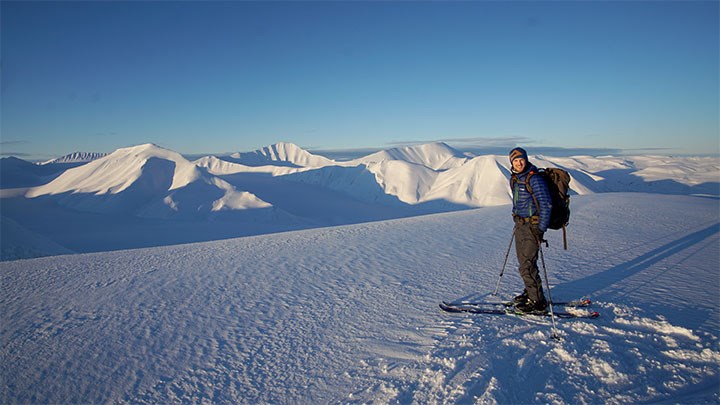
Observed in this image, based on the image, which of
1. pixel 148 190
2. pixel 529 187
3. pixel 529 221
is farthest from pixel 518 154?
pixel 148 190

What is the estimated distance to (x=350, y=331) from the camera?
4.98 metres

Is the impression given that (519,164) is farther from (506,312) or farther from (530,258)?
(506,312)

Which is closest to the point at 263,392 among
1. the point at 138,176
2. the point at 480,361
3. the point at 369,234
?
the point at 480,361

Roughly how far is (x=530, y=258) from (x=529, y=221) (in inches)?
21.5

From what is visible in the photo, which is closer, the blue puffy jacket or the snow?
the snow

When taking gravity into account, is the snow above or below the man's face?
below

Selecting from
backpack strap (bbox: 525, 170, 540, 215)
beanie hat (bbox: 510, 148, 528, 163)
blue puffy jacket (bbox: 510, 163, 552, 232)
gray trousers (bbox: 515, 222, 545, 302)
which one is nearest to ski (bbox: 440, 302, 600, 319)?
gray trousers (bbox: 515, 222, 545, 302)

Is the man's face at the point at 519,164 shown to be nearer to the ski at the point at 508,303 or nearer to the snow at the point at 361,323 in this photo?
the ski at the point at 508,303

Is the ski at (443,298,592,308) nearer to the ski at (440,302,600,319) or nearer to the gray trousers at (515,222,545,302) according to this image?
the ski at (440,302,600,319)

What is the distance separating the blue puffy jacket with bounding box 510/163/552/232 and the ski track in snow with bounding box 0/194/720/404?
1495 millimetres

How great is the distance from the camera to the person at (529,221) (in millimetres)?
5023

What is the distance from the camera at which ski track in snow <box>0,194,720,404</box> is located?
377cm

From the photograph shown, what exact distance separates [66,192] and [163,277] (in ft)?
560

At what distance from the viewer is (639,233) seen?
433 inches
